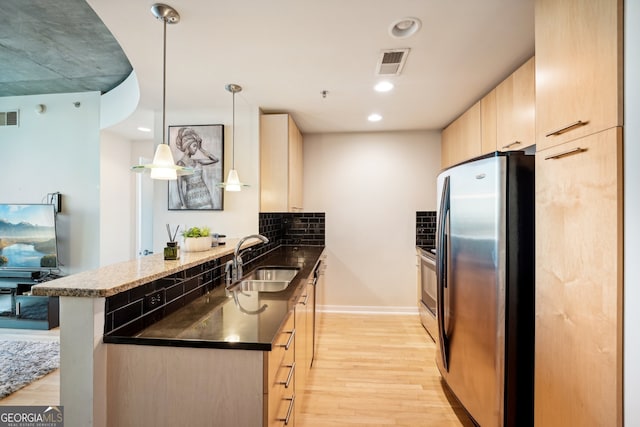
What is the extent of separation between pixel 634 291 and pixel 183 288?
1.93 m

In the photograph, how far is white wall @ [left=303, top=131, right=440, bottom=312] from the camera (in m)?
4.00

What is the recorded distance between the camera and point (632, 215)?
0.98 m

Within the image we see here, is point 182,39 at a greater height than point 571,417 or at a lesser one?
greater

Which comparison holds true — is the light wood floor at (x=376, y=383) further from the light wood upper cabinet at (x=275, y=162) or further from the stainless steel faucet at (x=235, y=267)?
the light wood upper cabinet at (x=275, y=162)

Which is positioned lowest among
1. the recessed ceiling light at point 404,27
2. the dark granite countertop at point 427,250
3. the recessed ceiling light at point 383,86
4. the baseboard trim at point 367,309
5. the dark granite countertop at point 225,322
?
the baseboard trim at point 367,309

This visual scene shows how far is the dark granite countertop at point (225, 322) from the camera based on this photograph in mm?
1143

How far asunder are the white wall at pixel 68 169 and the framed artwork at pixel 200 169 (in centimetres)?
157

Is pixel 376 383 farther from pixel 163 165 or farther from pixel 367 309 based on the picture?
pixel 163 165

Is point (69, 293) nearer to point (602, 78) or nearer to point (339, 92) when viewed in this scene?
point (602, 78)

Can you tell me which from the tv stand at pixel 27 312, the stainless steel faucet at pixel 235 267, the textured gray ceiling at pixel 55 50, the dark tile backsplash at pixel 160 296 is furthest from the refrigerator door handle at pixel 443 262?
the tv stand at pixel 27 312

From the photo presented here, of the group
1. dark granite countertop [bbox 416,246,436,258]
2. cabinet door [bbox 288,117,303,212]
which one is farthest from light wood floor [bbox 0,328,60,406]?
dark granite countertop [bbox 416,246,436,258]

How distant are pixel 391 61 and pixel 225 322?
1965 mm

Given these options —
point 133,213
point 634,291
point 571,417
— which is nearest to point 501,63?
point 634,291

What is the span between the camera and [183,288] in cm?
165
